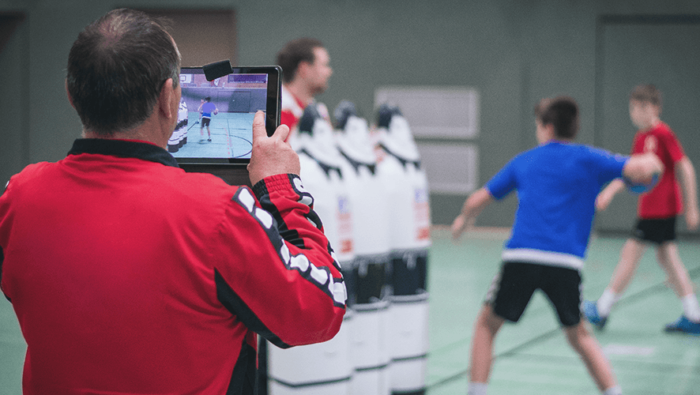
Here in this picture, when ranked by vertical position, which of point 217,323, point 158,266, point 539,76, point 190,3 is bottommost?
point 217,323

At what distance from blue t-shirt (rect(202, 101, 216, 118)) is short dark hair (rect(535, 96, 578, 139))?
104 inches

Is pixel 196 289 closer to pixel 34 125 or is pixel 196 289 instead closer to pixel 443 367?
pixel 443 367

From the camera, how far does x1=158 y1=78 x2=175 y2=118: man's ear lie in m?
1.43

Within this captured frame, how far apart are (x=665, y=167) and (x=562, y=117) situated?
3.05 metres

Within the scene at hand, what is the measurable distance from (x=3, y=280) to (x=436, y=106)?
11514mm

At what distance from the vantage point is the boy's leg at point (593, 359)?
12.2ft

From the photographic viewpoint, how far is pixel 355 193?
3.77 metres

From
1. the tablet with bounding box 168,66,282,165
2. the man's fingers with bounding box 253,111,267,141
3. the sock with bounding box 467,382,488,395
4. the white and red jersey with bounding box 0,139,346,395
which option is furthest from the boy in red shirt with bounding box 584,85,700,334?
the white and red jersey with bounding box 0,139,346,395

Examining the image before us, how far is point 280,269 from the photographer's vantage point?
1415 mm

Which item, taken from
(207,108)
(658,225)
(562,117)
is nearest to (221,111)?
(207,108)

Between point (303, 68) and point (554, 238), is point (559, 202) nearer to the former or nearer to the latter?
point (554, 238)

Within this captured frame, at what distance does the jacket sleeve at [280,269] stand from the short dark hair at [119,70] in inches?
10.3

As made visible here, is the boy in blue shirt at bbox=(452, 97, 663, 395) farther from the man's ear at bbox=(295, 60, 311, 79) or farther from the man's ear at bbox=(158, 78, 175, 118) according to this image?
the man's ear at bbox=(158, 78, 175, 118)

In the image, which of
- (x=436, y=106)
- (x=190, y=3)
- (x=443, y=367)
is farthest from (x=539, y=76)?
(x=443, y=367)
